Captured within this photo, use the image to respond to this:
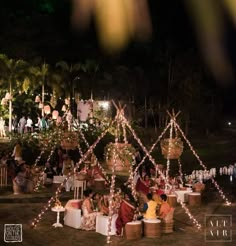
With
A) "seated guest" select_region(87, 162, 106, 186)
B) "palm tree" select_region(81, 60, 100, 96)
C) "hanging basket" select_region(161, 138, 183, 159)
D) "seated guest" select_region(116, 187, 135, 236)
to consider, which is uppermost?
"palm tree" select_region(81, 60, 100, 96)

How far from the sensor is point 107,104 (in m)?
37.2

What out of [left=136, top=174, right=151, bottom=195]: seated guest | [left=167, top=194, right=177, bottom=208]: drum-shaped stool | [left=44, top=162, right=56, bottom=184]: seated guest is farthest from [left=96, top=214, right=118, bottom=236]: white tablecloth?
[left=44, top=162, right=56, bottom=184]: seated guest

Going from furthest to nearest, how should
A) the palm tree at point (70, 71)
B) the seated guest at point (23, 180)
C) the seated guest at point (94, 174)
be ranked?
the palm tree at point (70, 71) → the seated guest at point (94, 174) → the seated guest at point (23, 180)

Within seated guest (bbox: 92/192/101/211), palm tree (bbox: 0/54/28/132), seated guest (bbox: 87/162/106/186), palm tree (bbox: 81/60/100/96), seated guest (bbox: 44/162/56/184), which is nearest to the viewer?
seated guest (bbox: 92/192/101/211)

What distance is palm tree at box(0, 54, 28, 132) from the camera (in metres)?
33.1

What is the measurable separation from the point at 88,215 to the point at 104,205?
403 millimetres

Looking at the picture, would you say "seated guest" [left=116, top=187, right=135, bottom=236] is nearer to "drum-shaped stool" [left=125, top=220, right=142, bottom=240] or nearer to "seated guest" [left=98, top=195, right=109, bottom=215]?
"drum-shaped stool" [left=125, top=220, right=142, bottom=240]

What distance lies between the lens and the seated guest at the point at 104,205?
10953mm

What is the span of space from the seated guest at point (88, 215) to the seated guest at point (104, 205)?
157mm

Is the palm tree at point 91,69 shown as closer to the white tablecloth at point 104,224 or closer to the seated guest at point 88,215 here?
the seated guest at point 88,215

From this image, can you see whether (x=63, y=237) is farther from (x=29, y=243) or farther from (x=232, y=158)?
(x=232, y=158)

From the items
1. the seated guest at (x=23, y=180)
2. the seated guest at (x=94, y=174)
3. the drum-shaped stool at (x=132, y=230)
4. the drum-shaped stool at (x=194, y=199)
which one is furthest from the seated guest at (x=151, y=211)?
the seated guest at (x=23, y=180)

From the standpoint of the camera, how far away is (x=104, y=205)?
36.2 feet

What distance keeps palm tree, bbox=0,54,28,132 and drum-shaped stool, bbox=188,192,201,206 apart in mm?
20608
